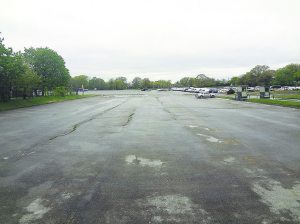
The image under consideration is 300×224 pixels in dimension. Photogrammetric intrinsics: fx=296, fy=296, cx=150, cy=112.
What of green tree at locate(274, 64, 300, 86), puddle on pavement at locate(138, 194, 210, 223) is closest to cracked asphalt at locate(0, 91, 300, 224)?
puddle on pavement at locate(138, 194, 210, 223)

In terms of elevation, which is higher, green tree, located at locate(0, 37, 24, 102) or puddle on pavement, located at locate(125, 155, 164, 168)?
green tree, located at locate(0, 37, 24, 102)

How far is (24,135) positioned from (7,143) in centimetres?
185

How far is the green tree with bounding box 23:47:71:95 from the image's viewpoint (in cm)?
6069

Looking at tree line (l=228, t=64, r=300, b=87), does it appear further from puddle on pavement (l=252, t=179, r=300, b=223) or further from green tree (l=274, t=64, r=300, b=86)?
puddle on pavement (l=252, t=179, r=300, b=223)

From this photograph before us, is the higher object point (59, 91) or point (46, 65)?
point (46, 65)

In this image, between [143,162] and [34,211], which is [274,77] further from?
[34,211]

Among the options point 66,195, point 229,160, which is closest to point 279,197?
point 229,160

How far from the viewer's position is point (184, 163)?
776cm

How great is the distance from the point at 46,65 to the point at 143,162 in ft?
193

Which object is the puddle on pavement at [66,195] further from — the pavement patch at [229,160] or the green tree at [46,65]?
the green tree at [46,65]

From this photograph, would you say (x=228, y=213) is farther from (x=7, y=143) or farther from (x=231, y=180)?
(x=7, y=143)

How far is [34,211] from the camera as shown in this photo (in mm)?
4805

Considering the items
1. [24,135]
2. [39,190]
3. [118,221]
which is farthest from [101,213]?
[24,135]

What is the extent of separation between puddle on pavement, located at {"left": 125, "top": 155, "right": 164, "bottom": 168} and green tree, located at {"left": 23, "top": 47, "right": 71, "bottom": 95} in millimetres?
55614
